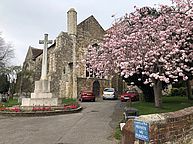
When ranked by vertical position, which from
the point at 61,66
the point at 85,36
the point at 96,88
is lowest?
the point at 96,88

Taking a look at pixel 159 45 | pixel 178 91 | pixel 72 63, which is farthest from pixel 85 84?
pixel 159 45

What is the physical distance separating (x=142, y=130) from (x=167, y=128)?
738 millimetres

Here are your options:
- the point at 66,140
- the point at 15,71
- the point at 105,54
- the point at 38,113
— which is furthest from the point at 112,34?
the point at 15,71

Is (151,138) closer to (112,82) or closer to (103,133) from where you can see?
(103,133)

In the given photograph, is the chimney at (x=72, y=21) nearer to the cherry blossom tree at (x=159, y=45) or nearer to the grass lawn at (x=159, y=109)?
the grass lawn at (x=159, y=109)

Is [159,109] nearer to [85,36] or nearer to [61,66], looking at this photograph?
[61,66]

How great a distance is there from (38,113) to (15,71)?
3017 centimetres

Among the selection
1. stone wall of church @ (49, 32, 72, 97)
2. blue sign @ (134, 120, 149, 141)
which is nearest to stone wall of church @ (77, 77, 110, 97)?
stone wall of church @ (49, 32, 72, 97)

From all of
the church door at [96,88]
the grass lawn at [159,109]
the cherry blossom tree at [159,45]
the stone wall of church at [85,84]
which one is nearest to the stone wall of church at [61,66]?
the stone wall of church at [85,84]

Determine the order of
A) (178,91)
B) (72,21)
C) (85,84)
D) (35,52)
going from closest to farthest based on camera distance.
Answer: (178,91) → (85,84) → (72,21) → (35,52)

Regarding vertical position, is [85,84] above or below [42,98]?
above

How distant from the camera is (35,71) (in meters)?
49.7

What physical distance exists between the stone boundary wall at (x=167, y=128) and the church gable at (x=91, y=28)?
132 feet

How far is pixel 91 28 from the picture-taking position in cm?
4675
